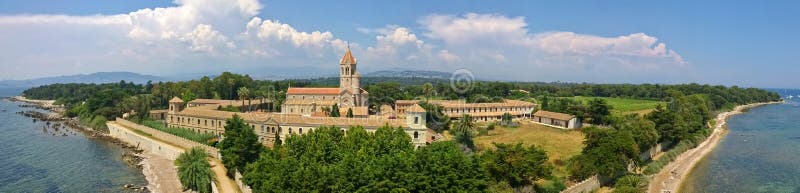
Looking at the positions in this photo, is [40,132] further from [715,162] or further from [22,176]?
[715,162]

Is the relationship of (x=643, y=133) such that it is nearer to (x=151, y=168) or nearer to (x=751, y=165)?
(x=751, y=165)

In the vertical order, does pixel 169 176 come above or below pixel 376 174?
below

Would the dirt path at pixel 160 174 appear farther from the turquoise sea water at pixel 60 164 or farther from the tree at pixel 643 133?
the tree at pixel 643 133

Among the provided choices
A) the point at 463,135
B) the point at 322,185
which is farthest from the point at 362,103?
the point at 322,185

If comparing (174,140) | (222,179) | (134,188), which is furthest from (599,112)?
(134,188)

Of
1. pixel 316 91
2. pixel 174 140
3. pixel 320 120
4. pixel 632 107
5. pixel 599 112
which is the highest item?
pixel 316 91

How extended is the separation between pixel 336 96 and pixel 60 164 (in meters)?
32.4

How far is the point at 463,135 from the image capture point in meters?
45.0

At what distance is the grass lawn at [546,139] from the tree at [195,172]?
24904 mm

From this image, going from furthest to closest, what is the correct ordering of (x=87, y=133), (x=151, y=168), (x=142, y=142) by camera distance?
(x=87, y=133), (x=142, y=142), (x=151, y=168)

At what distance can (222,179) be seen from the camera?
36188 mm

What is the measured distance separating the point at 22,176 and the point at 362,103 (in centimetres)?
3786

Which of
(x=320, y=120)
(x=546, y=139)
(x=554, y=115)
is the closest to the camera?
(x=320, y=120)

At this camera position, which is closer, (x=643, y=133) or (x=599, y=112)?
(x=643, y=133)
